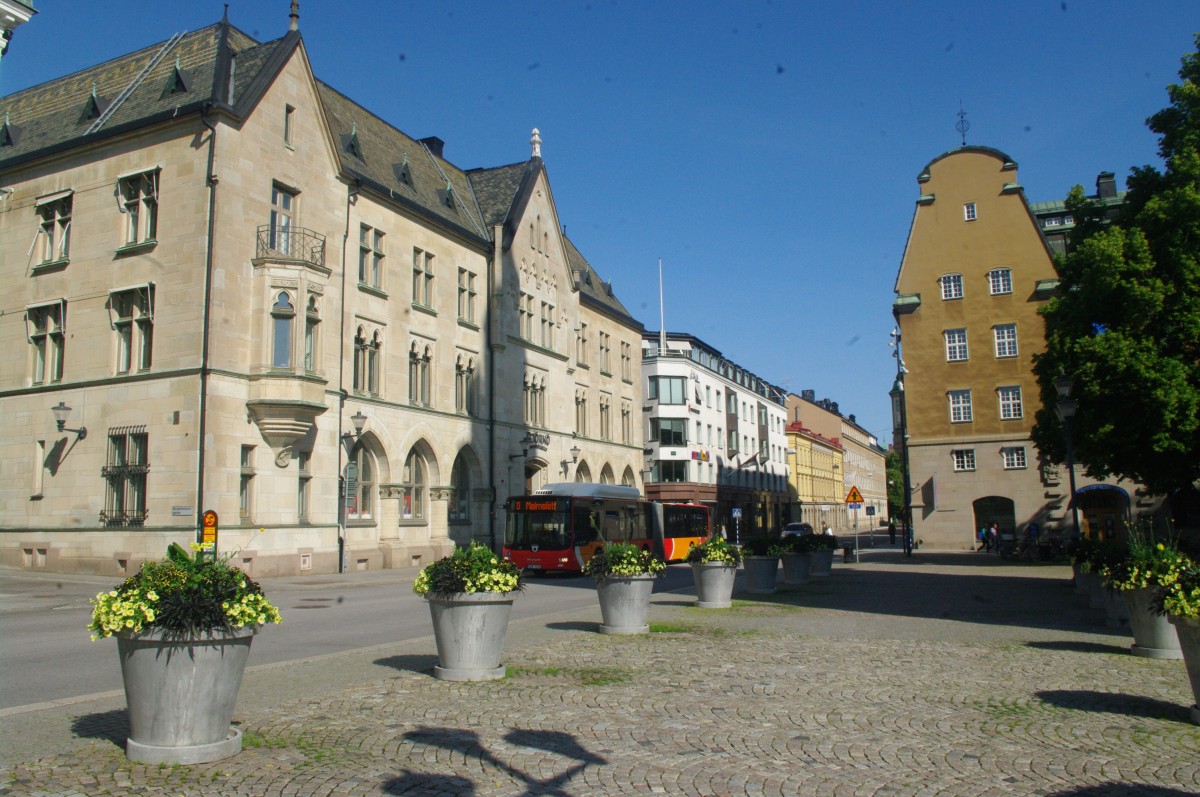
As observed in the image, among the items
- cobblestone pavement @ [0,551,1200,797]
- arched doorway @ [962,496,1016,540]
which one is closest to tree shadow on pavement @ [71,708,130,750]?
cobblestone pavement @ [0,551,1200,797]

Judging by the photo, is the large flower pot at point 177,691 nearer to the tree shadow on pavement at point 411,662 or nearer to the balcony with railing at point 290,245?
the tree shadow on pavement at point 411,662

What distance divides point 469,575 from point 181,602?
3764mm

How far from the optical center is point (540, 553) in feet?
113

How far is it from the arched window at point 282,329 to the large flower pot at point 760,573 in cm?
1563

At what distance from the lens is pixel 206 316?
2784 centimetres

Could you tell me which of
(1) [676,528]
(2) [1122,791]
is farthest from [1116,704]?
(1) [676,528]

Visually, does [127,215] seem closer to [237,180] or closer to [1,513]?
[237,180]

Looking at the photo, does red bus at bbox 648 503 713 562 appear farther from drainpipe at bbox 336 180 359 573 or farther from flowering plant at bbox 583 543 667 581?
flowering plant at bbox 583 543 667 581

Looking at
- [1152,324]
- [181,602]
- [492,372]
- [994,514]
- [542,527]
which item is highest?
[492,372]

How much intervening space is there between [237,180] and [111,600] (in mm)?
25312

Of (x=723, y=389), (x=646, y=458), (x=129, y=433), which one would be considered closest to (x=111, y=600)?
(x=129, y=433)

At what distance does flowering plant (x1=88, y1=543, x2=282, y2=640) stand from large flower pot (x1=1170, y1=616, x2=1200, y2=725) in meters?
6.85

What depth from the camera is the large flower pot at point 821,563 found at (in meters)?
29.3

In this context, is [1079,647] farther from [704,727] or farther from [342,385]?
[342,385]
